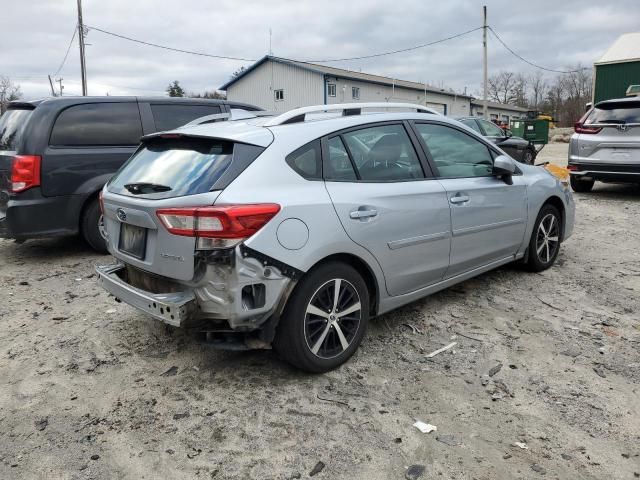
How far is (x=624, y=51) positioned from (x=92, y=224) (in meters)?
34.5

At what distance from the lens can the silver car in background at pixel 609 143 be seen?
9023 mm

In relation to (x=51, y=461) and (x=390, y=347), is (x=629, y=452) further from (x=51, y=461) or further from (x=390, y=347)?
(x=51, y=461)

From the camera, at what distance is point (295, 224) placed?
2977 mm

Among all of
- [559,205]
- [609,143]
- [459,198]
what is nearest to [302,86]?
[609,143]

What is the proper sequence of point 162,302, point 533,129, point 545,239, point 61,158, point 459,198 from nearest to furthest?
point 162,302
point 459,198
point 545,239
point 61,158
point 533,129

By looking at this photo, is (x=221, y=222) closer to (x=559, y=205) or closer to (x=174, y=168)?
(x=174, y=168)

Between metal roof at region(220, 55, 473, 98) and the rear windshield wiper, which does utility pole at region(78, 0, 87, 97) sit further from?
the rear windshield wiper

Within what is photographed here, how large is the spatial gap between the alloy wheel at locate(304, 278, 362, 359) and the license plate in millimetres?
1083

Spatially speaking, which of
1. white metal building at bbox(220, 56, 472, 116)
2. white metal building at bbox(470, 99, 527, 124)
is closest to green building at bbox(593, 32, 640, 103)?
white metal building at bbox(220, 56, 472, 116)

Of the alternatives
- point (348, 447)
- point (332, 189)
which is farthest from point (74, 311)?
point (348, 447)

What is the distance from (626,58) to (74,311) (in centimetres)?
3391

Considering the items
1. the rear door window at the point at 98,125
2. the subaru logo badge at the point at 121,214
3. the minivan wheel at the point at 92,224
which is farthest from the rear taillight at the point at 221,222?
the rear door window at the point at 98,125

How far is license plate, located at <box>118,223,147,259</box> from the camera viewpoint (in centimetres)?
318

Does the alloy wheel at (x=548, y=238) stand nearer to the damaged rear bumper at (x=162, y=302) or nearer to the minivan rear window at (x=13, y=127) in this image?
the damaged rear bumper at (x=162, y=302)
